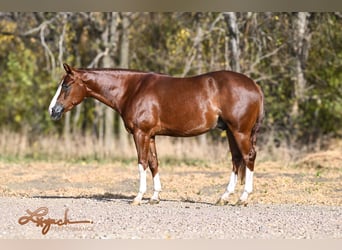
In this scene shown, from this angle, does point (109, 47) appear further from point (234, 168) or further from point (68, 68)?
point (234, 168)

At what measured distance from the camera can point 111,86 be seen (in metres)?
12.6

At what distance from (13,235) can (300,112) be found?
55.8 ft

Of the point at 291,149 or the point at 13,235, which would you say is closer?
the point at 13,235

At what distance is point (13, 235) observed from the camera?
9.02 metres

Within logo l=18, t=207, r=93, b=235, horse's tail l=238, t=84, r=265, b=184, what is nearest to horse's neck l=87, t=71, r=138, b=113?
horse's tail l=238, t=84, r=265, b=184

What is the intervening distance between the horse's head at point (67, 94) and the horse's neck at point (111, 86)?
210 mm

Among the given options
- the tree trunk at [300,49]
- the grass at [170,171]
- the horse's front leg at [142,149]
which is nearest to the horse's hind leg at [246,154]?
the grass at [170,171]

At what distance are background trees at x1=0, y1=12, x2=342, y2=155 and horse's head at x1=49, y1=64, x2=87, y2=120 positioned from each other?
34.4ft

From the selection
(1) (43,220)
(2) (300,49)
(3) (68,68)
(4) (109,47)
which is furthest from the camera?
(4) (109,47)

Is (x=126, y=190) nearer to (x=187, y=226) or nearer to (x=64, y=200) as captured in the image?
(x=64, y=200)

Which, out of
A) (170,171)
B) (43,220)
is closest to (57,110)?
(43,220)

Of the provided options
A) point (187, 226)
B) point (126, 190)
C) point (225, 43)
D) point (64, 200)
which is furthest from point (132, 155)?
point (187, 226)

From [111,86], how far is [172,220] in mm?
3180

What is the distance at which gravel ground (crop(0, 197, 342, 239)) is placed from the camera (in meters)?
9.16
